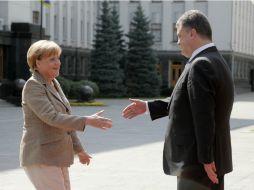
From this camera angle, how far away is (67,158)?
4914 mm

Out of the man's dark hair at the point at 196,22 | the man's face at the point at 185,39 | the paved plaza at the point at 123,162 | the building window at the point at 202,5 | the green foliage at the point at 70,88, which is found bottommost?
the green foliage at the point at 70,88

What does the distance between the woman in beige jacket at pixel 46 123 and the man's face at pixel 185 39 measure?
0.74 m

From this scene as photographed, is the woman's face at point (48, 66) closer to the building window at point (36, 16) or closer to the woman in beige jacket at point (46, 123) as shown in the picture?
the woman in beige jacket at point (46, 123)

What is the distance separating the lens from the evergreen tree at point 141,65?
47.7 m

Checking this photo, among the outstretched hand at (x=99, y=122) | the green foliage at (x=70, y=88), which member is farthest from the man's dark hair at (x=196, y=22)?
the green foliage at (x=70, y=88)

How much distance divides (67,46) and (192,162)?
164ft

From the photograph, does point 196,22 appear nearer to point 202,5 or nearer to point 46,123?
point 46,123

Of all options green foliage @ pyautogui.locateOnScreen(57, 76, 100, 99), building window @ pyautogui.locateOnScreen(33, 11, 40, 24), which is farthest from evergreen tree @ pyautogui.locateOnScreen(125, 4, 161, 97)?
green foliage @ pyautogui.locateOnScreen(57, 76, 100, 99)

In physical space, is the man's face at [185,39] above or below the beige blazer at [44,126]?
above

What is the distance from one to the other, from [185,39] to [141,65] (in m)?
43.5

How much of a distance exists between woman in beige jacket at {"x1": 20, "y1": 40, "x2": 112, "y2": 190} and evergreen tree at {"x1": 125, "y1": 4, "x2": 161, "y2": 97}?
42.6 meters

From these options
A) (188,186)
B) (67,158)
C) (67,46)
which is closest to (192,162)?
(188,186)

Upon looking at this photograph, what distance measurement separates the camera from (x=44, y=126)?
15.8 feet

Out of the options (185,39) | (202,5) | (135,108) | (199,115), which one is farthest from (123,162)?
(202,5)
